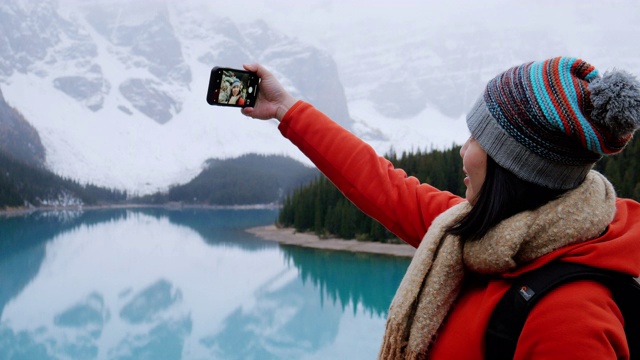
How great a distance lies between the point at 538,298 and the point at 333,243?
30.3 m

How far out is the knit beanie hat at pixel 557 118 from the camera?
0.99 m

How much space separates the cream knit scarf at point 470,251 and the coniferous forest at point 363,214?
1055 inches

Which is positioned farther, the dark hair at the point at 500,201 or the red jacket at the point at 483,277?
the dark hair at the point at 500,201

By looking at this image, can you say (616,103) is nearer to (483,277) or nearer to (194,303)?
(483,277)

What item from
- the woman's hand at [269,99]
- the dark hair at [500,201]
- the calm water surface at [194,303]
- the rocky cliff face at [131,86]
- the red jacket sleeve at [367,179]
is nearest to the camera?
the dark hair at [500,201]

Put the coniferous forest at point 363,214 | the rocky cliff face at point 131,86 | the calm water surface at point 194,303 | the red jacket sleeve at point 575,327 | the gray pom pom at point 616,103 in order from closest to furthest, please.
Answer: the red jacket sleeve at point 575,327, the gray pom pom at point 616,103, the calm water surface at point 194,303, the coniferous forest at point 363,214, the rocky cliff face at point 131,86

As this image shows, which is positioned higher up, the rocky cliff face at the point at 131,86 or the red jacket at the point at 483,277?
the rocky cliff face at the point at 131,86

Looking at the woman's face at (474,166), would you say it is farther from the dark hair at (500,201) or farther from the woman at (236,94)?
the woman at (236,94)

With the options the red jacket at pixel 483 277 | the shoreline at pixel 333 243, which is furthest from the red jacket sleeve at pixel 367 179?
the shoreline at pixel 333 243

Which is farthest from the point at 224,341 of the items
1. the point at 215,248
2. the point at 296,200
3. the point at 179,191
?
the point at 179,191

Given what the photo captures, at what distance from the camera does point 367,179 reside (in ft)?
4.94

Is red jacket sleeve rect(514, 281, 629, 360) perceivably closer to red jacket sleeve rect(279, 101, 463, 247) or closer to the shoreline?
red jacket sleeve rect(279, 101, 463, 247)

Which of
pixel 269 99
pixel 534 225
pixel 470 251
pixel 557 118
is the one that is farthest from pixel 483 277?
pixel 269 99

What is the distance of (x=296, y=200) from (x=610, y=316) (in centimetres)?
3996
